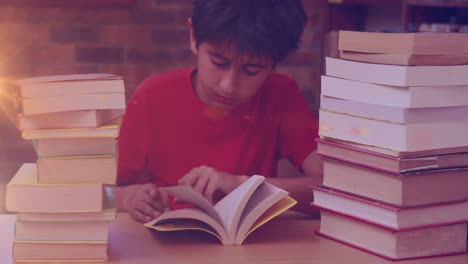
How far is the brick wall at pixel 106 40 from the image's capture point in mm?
3572

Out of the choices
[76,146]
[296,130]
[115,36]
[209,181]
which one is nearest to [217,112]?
[296,130]

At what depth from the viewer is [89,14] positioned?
358 centimetres

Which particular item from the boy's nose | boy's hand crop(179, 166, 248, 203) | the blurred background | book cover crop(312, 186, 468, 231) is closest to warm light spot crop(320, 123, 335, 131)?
book cover crop(312, 186, 468, 231)

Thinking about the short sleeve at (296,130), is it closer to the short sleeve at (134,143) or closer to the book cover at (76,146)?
A: the short sleeve at (134,143)

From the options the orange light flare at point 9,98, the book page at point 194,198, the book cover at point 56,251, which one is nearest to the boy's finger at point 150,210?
the book page at point 194,198

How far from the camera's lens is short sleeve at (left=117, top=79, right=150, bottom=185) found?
6.32 feet

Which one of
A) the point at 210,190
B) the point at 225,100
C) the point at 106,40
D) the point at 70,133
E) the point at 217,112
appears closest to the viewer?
the point at 70,133

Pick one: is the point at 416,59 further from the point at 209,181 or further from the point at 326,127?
the point at 209,181

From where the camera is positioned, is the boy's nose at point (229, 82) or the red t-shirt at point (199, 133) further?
the red t-shirt at point (199, 133)

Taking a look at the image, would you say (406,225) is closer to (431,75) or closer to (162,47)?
(431,75)

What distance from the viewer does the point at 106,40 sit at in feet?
11.8

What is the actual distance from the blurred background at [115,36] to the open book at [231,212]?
Answer: 85.0 inches

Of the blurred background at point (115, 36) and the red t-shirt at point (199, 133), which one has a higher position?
the blurred background at point (115, 36)

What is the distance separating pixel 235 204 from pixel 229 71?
0.40m
